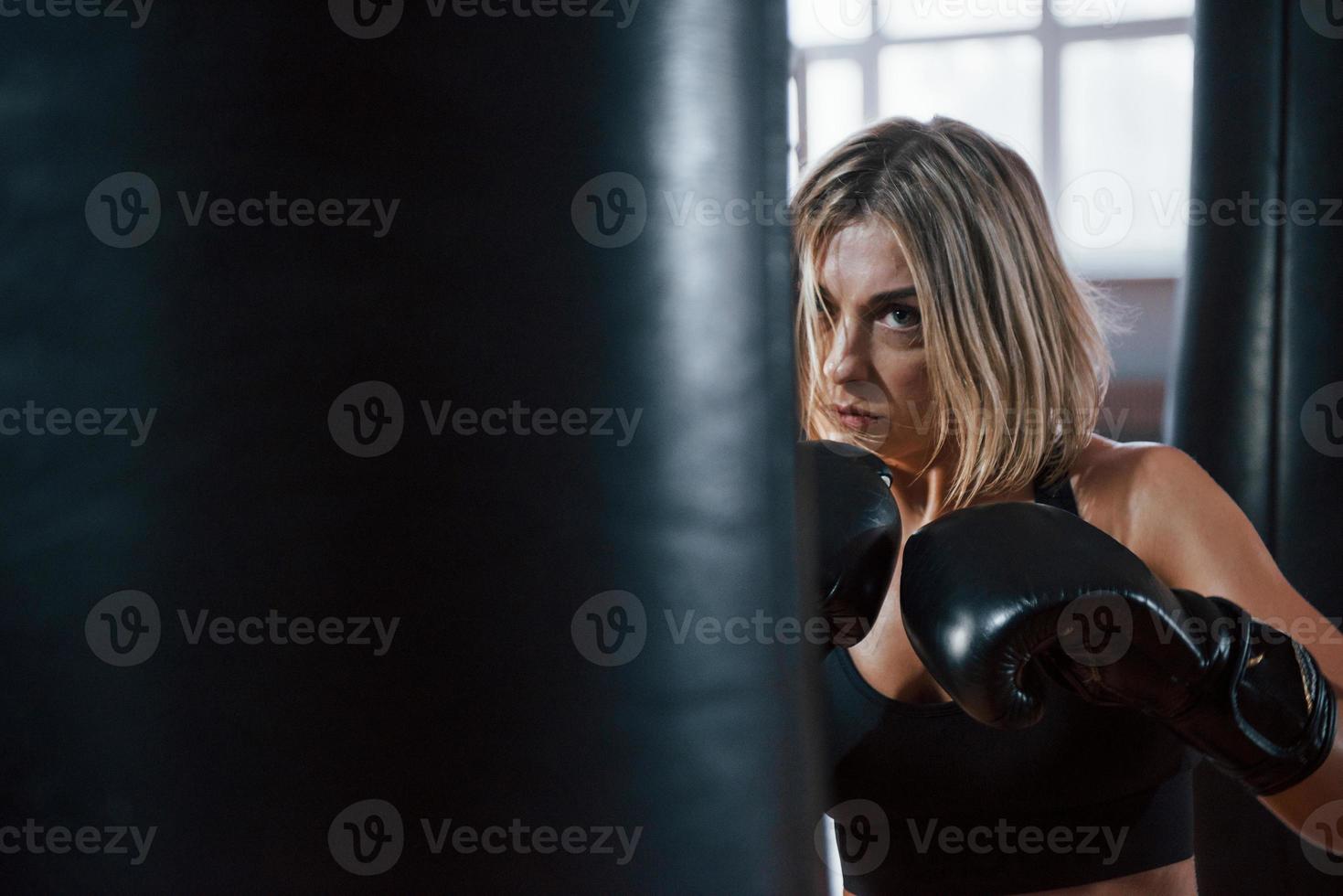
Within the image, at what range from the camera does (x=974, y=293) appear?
1.04 m

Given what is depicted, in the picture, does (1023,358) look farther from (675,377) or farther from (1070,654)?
(675,377)

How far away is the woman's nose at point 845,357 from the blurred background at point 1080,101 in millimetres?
4302

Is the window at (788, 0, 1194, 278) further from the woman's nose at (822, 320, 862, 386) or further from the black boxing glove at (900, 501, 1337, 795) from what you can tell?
the black boxing glove at (900, 501, 1337, 795)

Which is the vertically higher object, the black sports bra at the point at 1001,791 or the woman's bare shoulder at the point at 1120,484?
the woman's bare shoulder at the point at 1120,484

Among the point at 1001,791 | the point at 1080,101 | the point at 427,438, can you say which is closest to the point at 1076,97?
the point at 1080,101

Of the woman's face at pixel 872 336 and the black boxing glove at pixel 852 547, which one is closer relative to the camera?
the black boxing glove at pixel 852 547

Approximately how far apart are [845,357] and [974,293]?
0.13 meters

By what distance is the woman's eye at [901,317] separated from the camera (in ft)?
3.48

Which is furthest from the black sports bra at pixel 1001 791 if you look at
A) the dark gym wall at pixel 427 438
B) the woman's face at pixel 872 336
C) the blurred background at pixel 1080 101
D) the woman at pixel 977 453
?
the blurred background at pixel 1080 101

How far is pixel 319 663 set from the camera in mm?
297

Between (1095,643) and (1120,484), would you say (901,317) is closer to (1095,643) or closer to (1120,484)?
(1120,484)

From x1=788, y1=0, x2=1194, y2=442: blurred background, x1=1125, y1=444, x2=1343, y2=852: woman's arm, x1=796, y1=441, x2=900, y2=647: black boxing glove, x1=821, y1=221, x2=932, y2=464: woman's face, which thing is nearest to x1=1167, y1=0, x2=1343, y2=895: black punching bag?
x1=1125, y1=444, x2=1343, y2=852: woman's arm

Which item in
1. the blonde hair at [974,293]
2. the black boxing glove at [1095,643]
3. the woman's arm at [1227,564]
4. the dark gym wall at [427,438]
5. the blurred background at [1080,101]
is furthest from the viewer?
the blurred background at [1080,101]

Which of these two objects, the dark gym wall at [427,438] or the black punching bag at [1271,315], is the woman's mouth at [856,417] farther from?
the dark gym wall at [427,438]
